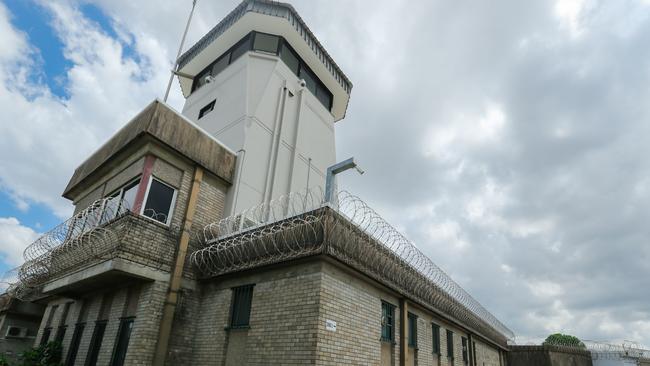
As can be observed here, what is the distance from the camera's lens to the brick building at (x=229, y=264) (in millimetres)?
8258

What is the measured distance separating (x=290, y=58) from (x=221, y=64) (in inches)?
114

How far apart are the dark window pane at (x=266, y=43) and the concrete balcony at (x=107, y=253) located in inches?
315

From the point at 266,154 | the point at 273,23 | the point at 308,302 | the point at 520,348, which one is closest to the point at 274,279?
the point at 308,302

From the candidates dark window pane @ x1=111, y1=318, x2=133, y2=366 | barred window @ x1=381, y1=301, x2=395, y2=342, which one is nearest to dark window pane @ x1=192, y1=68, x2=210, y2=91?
dark window pane @ x1=111, y1=318, x2=133, y2=366

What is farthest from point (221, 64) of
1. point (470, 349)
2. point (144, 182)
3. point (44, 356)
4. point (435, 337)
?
point (470, 349)

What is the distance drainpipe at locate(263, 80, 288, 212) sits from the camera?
42.6 ft

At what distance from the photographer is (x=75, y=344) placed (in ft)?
35.0

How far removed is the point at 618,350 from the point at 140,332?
24907 mm

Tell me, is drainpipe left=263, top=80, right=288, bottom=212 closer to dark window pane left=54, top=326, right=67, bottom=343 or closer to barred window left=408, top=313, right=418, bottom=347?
barred window left=408, top=313, right=418, bottom=347

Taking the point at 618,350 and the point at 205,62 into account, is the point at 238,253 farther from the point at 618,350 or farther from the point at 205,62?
the point at 618,350

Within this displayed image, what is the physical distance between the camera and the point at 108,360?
9000 mm

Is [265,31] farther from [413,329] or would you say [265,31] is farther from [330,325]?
[413,329]

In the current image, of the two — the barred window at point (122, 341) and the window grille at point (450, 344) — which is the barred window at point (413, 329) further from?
Answer: the barred window at point (122, 341)

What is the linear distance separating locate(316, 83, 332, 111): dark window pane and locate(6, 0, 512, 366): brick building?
2995mm
